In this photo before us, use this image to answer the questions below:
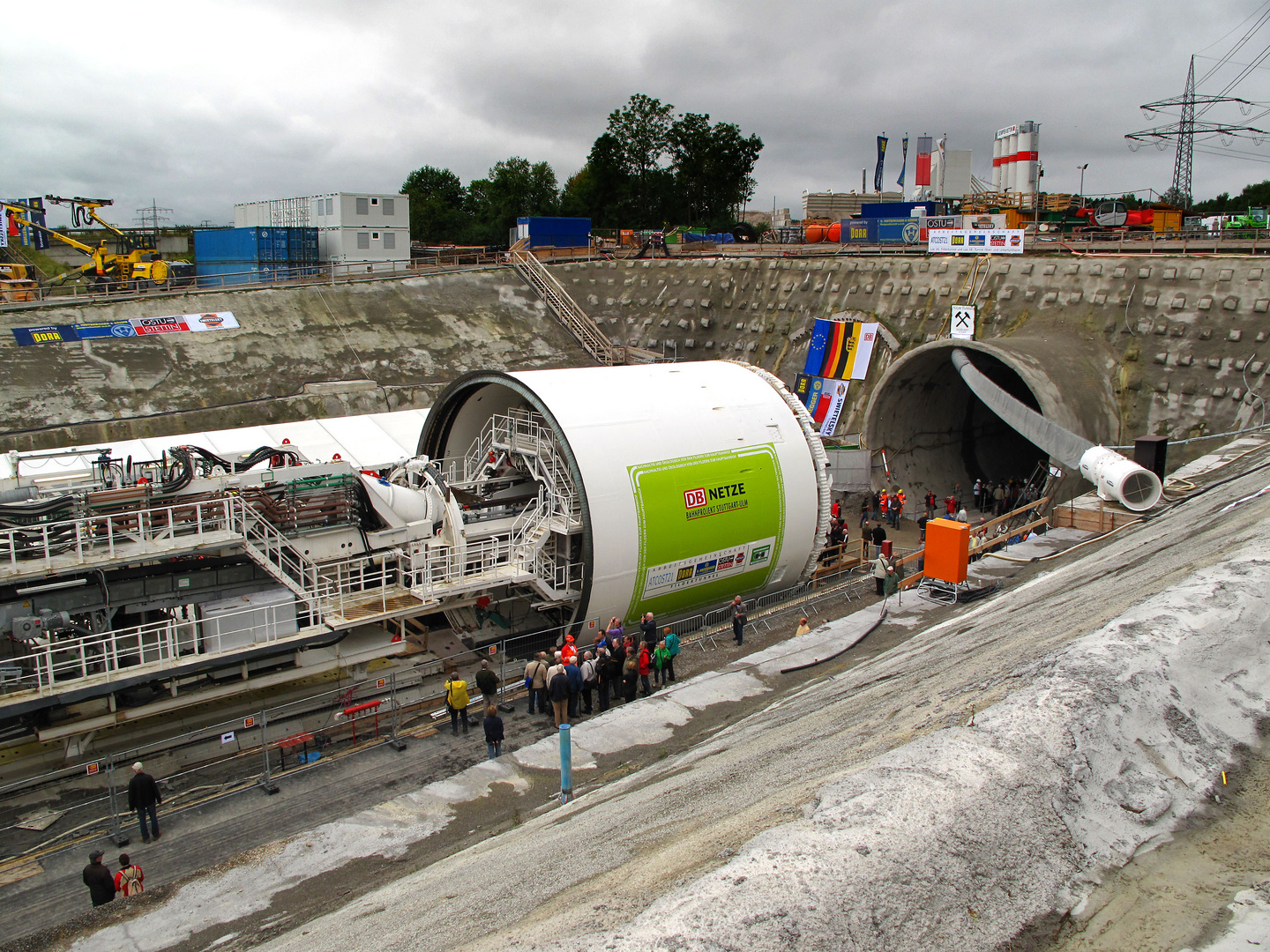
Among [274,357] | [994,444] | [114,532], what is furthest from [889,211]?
[114,532]

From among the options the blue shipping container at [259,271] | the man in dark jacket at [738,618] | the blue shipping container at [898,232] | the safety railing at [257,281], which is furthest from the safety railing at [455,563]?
the blue shipping container at [898,232]

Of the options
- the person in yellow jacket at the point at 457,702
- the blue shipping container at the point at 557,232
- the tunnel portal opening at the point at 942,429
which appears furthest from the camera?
the blue shipping container at the point at 557,232

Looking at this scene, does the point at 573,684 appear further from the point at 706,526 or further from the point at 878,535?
the point at 878,535

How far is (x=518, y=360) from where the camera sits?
36.9 metres

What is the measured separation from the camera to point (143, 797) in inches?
464

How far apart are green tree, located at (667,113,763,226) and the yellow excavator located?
46188mm

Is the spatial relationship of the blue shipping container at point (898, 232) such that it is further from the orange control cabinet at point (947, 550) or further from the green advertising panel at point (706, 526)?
the orange control cabinet at point (947, 550)

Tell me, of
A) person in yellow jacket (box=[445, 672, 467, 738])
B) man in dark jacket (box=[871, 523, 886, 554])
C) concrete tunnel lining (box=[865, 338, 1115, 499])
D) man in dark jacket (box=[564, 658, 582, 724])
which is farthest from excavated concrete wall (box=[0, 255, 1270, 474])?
person in yellow jacket (box=[445, 672, 467, 738])

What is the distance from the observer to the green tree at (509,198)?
77000 mm

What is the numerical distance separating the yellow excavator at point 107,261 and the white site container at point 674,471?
2297 centimetres

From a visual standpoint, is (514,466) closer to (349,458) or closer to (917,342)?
(349,458)

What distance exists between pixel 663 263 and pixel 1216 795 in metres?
37.1

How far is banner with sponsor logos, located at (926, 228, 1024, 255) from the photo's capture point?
3203 centimetres

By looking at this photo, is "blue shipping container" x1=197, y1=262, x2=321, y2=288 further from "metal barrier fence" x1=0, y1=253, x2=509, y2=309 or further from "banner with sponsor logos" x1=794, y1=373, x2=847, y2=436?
"banner with sponsor logos" x1=794, y1=373, x2=847, y2=436
